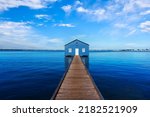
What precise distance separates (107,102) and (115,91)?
872 centimetres

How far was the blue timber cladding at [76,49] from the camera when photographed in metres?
42.0

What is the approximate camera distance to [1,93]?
14188mm

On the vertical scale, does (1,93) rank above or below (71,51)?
below

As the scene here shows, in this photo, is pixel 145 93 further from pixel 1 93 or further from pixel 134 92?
pixel 1 93

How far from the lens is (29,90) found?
588 inches

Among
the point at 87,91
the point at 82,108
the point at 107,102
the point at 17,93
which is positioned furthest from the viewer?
the point at 17,93

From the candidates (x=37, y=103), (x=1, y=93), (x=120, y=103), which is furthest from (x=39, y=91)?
(x=120, y=103)

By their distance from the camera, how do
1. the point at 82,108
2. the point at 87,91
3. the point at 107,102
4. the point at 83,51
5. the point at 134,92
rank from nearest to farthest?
the point at 82,108 < the point at 107,102 < the point at 87,91 < the point at 134,92 < the point at 83,51

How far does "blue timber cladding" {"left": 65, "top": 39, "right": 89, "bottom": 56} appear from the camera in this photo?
4204 cm

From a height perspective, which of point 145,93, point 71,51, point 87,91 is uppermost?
point 71,51

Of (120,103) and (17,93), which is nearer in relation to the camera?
(120,103)

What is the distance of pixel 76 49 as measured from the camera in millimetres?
43250

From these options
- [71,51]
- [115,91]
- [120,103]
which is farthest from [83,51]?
[120,103]

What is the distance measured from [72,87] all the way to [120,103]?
4.28 m
